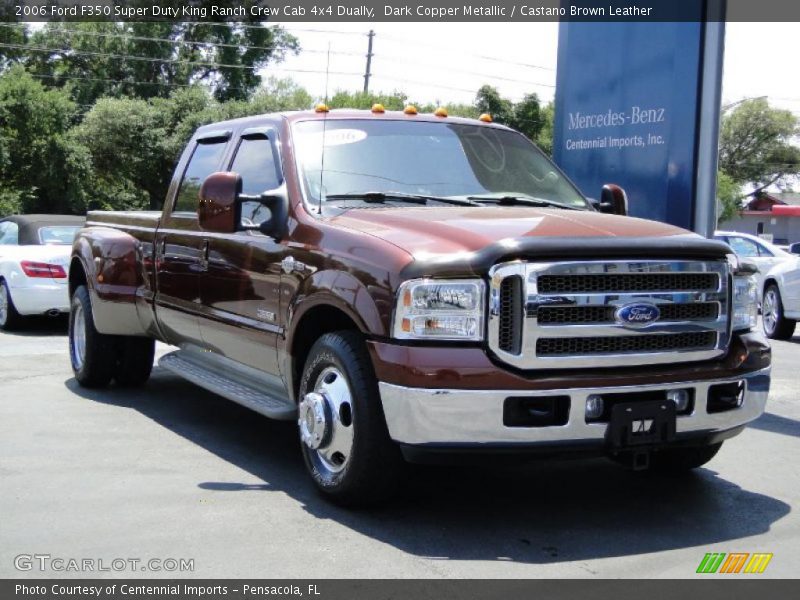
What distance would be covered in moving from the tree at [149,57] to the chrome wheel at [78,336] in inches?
1895

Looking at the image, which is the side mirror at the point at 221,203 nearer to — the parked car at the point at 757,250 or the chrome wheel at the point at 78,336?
the chrome wheel at the point at 78,336

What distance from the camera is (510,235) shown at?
471 cm

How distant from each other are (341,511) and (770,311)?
1112cm

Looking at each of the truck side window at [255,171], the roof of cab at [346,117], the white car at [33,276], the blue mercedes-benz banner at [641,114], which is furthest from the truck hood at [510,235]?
the white car at [33,276]

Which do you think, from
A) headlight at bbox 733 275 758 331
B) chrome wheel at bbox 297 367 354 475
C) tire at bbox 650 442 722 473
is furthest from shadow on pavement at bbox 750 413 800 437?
chrome wheel at bbox 297 367 354 475

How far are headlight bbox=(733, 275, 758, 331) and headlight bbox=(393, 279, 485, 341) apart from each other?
1.42 meters

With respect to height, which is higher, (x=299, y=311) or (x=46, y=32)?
(x=46, y=32)

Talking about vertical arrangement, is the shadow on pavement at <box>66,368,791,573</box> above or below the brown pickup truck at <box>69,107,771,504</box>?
below

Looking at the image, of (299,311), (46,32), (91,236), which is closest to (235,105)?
(46,32)

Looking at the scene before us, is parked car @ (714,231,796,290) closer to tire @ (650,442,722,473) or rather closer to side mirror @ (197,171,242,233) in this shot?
tire @ (650,442,722,473)

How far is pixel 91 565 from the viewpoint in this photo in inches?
167

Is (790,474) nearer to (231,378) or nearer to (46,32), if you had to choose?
(231,378)

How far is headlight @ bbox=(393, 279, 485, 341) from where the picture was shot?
14.7ft
